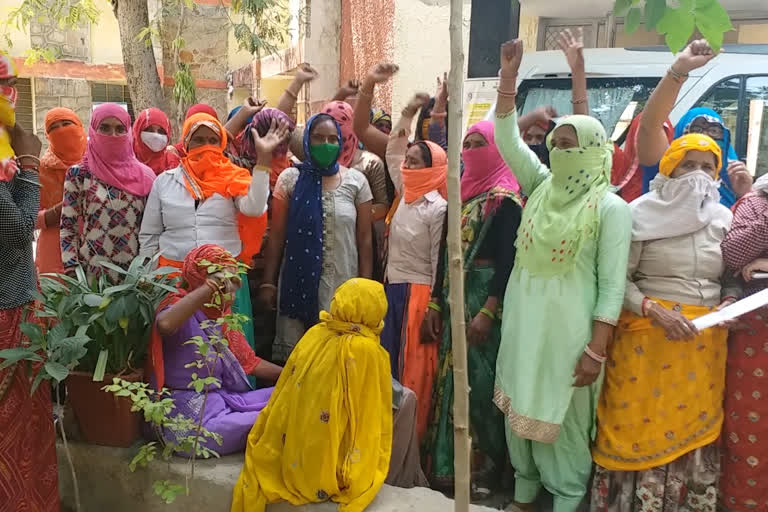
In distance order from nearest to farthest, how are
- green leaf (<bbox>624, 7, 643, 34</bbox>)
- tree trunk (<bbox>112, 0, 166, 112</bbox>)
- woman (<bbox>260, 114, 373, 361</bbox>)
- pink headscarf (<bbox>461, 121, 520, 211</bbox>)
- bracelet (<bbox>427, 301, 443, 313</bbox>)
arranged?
green leaf (<bbox>624, 7, 643, 34</bbox>) < pink headscarf (<bbox>461, 121, 520, 211</bbox>) < bracelet (<bbox>427, 301, 443, 313</bbox>) < woman (<bbox>260, 114, 373, 361</bbox>) < tree trunk (<bbox>112, 0, 166, 112</bbox>)

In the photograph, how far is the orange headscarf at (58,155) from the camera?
3602 millimetres

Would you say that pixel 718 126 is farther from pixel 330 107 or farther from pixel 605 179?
pixel 330 107

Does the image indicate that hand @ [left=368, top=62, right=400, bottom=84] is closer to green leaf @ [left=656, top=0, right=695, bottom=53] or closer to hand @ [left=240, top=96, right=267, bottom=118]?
hand @ [left=240, top=96, right=267, bottom=118]

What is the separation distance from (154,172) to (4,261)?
1.41 metres

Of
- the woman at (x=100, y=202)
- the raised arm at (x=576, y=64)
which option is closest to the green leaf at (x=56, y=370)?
the woman at (x=100, y=202)

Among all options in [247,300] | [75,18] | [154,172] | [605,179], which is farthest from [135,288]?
[75,18]

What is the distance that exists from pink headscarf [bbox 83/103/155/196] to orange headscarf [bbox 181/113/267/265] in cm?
27

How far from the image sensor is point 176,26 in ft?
20.0

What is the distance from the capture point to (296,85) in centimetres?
404

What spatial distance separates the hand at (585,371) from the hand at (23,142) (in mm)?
2187

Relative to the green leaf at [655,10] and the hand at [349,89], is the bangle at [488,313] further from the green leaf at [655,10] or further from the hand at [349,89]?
the hand at [349,89]

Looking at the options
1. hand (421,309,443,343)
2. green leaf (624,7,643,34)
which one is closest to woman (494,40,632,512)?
hand (421,309,443,343)

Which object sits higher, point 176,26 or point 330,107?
point 176,26

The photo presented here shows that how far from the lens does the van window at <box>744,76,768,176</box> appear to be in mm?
4008
